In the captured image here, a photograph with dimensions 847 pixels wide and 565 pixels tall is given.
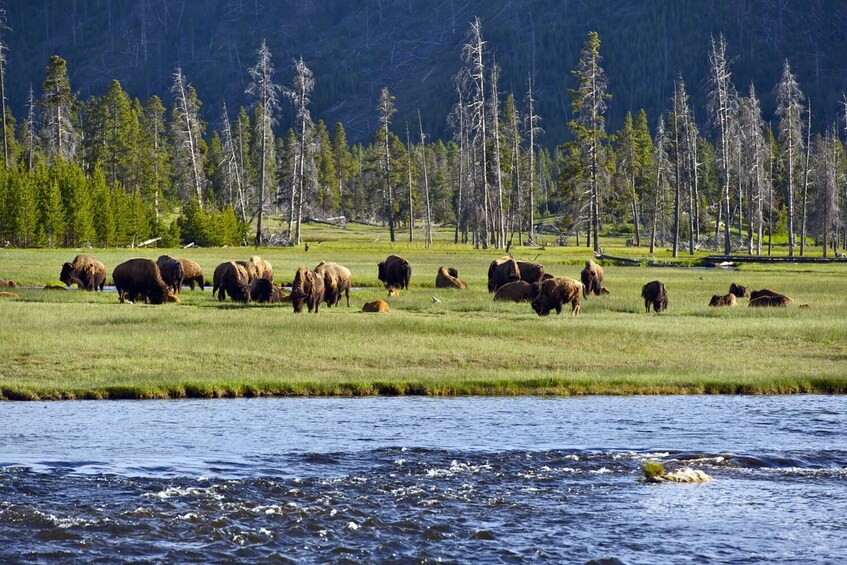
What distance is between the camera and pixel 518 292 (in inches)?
1694

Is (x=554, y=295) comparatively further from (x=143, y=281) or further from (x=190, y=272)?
(x=190, y=272)

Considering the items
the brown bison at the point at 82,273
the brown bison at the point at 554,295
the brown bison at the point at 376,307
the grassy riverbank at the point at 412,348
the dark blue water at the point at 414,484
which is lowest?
the dark blue water at the point at 414,484

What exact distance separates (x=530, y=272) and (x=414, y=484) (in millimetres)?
32727

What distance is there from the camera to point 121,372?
25359mm

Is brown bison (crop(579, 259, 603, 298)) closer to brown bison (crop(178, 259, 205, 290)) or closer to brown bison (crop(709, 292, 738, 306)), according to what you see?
brown bison (crop(709, 292, 738, 306))

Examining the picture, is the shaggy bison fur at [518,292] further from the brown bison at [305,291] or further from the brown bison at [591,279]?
the brown bison at [305,291]

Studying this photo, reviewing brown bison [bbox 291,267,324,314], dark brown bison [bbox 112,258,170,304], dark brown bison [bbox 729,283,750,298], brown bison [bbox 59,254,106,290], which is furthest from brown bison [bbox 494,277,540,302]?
brown bison [bbox 59,254,106,290]

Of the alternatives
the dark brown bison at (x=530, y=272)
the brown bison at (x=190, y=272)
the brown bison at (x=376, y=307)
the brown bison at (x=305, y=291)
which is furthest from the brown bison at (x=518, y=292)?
the brown bison at (x=190, y=272)

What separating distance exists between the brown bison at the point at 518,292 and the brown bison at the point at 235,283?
967 centimetres

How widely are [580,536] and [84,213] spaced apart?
74.4m

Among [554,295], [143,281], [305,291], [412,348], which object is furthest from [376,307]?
[143,281]

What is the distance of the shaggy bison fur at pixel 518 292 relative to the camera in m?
42.8

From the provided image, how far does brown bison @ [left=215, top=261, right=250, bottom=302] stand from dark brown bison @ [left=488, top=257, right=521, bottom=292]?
11.1 m

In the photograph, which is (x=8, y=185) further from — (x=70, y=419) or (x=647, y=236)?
(x=647, y=236)
